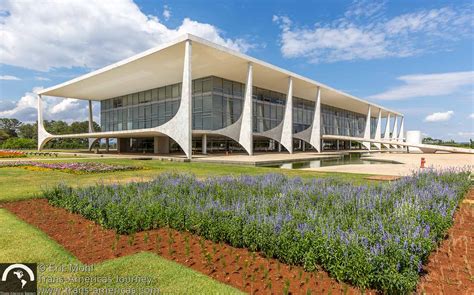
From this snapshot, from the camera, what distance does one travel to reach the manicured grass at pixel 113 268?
3488mm

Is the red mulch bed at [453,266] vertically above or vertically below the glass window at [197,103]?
below

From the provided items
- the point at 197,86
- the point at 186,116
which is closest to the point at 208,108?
the point at 197,86

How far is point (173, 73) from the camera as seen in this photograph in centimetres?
3600

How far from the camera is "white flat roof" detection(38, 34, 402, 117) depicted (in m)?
28.7

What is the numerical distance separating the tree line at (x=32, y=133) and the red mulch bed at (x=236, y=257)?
76607mm

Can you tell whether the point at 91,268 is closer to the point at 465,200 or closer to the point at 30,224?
the point at 30,224

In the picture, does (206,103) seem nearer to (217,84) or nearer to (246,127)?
(217,84)

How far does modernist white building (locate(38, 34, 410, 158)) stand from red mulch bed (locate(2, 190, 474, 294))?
20.9 metres

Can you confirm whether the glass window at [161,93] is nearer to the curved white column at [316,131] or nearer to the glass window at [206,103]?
the glass window at [206,103]

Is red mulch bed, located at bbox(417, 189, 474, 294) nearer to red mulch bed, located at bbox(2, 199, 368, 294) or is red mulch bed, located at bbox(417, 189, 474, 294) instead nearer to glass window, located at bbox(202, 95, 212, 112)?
red mulch bed, located at bbox(2, 199, 368, 294)

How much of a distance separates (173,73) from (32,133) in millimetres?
79763

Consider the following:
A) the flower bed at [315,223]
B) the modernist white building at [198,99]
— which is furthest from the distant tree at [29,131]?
the flower bed at [315,223]

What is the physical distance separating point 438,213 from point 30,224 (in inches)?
334

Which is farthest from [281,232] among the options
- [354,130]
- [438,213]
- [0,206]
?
[354,130]
